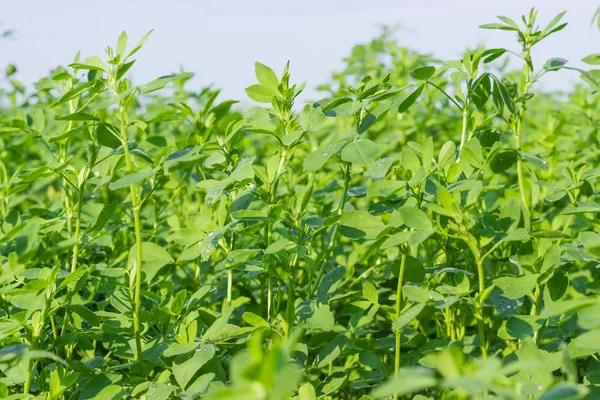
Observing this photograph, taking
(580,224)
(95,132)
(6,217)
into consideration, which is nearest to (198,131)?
(95,132)

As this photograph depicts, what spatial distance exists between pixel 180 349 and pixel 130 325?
0.24 metres

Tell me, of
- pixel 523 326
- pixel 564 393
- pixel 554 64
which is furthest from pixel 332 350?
pixel 554 64

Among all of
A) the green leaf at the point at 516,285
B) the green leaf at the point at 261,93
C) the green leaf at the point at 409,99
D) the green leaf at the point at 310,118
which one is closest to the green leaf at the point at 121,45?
the green leaf at the point at 261,93

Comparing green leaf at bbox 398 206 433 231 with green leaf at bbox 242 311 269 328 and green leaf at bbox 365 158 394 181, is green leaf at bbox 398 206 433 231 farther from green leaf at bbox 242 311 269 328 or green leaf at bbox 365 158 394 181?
green leaf at bbox 242 311 269 328

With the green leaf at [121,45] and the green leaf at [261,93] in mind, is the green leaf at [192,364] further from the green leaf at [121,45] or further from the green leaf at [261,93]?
the green leaf at [121,45]

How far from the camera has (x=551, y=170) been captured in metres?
2.50

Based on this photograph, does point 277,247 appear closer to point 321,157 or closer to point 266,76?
point 321,157

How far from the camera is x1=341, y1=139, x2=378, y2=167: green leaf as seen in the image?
4.58ft

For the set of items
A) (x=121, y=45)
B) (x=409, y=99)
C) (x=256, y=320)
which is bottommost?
(x=256, y=320)

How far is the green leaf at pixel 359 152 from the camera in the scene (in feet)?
4.58

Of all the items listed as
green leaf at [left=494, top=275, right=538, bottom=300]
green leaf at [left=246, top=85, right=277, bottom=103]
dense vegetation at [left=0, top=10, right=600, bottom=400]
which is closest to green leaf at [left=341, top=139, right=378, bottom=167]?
dense vegetation at [left=0, top=10, right=600, bottom=400]

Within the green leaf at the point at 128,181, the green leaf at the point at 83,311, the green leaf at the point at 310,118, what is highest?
the green leaf at the point at 310,118

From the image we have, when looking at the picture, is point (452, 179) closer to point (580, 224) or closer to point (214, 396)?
point (580, 224)

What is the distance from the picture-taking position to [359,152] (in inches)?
56.1
